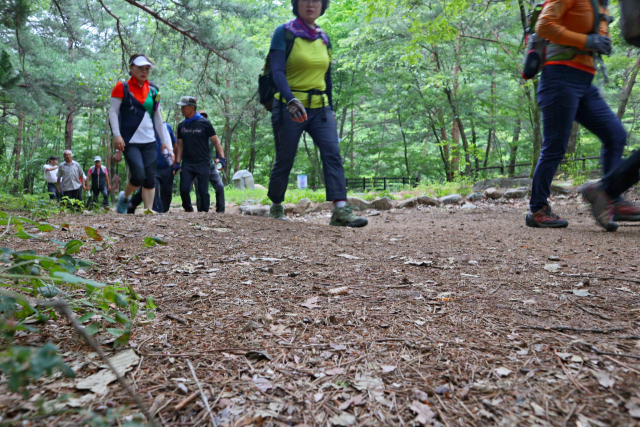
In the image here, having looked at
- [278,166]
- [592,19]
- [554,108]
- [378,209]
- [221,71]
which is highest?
[221,71]

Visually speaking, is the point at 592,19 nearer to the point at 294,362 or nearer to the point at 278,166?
the point at 278,166

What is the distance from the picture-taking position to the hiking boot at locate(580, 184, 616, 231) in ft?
10.3

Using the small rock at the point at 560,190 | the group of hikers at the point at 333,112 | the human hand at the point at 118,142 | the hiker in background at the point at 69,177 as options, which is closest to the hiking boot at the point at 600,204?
the group of hikers at the point at 333,112

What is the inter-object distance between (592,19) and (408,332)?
3.30 m

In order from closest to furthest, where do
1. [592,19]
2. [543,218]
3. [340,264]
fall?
[340,264] < [592,19] < [543,218]

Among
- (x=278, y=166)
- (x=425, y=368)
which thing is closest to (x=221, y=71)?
(x=278, y=166)

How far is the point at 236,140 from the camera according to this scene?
2838 cm

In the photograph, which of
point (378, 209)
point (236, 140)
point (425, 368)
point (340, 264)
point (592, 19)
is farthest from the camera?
point (236, 140)

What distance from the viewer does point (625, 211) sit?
10.4 ft

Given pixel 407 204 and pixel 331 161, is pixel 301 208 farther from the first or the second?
pixel 331 161

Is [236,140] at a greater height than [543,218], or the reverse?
[236,140]

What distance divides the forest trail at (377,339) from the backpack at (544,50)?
175cm

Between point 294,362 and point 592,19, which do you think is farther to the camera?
point 592,19

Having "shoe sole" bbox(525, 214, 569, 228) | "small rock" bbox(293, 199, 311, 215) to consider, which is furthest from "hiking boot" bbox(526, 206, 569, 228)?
"small rock" bbox(293, 199, 311, 215)
